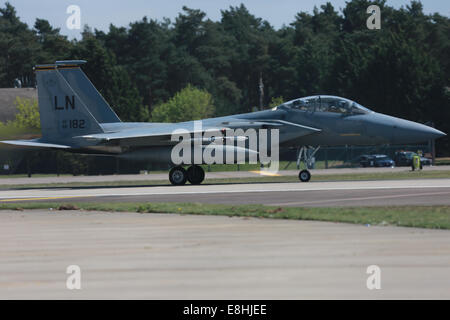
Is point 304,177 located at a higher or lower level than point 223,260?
higher

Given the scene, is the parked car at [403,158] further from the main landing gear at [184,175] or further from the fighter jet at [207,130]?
the main landing gear at [184,175]

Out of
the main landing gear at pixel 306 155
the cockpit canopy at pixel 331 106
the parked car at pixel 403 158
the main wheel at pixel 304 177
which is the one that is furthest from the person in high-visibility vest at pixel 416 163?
the parked car at pixel 403 158

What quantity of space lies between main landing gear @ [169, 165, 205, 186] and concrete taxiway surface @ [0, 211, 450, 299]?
14.8 m

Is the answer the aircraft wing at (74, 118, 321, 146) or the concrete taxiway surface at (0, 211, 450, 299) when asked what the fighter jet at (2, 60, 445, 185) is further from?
the concrete taxiway surface at (0, 211, 450, 299)

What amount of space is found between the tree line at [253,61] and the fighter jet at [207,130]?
4371 centimetres

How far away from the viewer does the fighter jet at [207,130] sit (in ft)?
91.1

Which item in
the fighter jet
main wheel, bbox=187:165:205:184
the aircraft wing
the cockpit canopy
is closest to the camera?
the aircraft wing

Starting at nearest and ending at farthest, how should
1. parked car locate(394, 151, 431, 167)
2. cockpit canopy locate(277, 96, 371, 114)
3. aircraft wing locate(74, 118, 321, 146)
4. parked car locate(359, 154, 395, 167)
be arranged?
aircraft wing locate(74, 118, 321, 146) < cockpit canopy locate(277, 96, 371, 114) < parked car locate(359, 154, 395, 167) < parked car locate(394, 151, 431, 167)

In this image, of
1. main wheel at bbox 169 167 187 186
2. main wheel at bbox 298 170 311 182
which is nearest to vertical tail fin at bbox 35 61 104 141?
main wheel at bbox 169 167 187 186

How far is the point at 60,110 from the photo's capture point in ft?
96.0

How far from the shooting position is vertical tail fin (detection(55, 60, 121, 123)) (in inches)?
1206

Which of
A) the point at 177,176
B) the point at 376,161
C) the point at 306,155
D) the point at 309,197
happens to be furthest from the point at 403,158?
the point at 309,197

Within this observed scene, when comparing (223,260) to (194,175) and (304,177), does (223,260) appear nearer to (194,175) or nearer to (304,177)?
(304,177)

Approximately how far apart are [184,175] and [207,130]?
2132 mm
